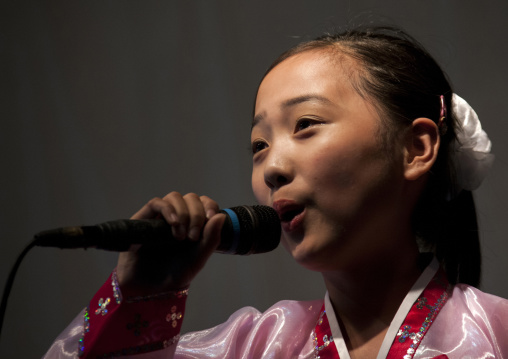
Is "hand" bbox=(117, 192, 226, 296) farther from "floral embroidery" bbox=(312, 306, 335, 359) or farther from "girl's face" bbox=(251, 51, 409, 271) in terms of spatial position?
"floral embroidery" bbox=(312, 306, 335, 359)

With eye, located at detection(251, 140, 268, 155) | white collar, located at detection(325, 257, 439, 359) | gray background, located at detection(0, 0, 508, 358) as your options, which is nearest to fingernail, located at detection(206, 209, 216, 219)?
eye, located at detection(251, 140, 268, 155)

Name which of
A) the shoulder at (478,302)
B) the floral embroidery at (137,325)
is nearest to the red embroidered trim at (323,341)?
the shoulder at (478,302)

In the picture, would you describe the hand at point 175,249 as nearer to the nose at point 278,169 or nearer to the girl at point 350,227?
the girl at point 350,227

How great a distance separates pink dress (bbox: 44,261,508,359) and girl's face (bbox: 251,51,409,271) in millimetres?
141

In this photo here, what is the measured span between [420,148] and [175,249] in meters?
0.49

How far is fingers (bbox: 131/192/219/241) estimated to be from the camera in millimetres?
853

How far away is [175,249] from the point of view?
930mm

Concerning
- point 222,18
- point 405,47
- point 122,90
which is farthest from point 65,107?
point 405,47

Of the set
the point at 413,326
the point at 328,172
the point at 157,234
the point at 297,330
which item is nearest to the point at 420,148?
the point at 328,172

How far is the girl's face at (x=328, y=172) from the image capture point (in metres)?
0.97

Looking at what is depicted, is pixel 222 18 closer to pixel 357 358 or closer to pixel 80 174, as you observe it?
pixel 80 174

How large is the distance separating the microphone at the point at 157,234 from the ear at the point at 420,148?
277mm

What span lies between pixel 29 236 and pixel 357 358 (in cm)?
104

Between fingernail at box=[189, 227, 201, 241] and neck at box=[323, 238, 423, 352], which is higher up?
fingernail at box=[189, 227, 201, 241]
